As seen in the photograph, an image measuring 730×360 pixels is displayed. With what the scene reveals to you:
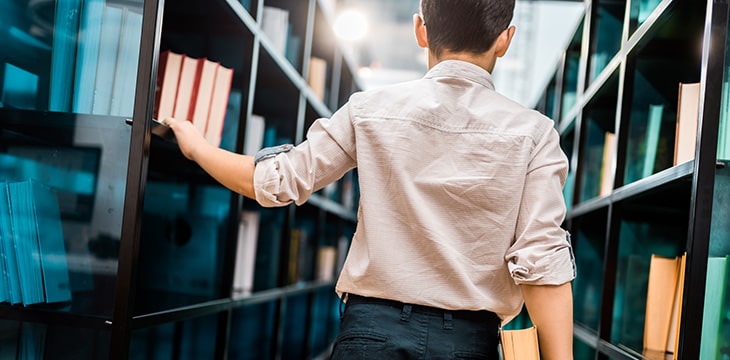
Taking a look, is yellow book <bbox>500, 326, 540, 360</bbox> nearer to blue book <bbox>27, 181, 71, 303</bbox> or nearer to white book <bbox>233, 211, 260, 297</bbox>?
blue book <bbox>27, 181, 71, 303</bbox>

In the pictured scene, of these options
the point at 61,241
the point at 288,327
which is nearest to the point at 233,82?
the point at 61,241

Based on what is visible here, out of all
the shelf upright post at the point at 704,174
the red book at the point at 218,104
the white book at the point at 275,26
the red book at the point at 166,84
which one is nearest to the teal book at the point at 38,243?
the red book at the point at 166,84

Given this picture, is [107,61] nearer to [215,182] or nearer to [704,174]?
[215,182]

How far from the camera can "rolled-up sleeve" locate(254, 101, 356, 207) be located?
4.63 ft

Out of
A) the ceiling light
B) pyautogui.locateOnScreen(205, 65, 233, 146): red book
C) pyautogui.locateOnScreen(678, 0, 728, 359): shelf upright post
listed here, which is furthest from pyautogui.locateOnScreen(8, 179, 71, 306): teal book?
the ceiling light

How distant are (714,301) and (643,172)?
0.80m

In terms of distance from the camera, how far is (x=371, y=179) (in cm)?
141

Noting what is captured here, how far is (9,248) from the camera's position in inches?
61.4

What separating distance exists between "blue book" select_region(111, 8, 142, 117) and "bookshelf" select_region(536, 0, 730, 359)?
3.72 ft

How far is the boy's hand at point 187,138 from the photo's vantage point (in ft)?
5.22

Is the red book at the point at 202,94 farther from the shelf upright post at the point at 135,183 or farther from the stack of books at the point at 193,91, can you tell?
the shelf upright post at the point at 135,183

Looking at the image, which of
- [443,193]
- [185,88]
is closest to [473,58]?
[443,193]

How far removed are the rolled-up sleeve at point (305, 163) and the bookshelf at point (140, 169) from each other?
0.32 metres

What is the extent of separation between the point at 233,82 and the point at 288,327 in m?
2.13
